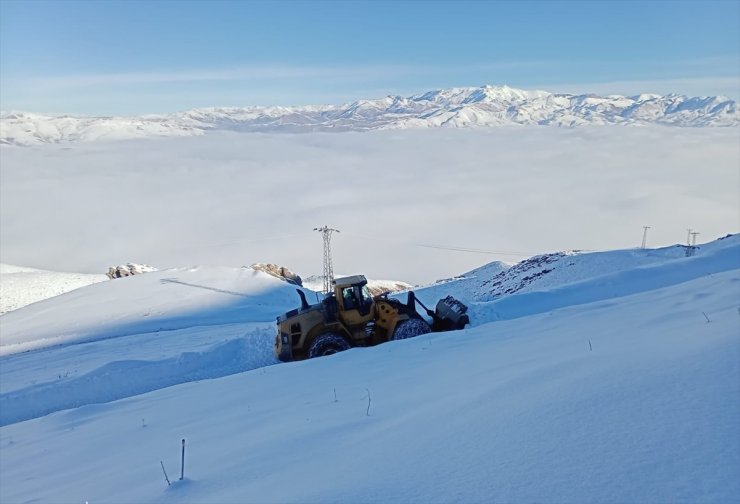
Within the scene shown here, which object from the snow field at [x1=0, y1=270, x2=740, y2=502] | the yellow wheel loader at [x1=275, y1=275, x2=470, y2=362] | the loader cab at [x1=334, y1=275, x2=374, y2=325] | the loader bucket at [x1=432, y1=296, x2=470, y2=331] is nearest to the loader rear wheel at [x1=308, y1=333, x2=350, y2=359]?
the yellow wheel loader at [x1=275, y1=275, x2=470, y2=362]

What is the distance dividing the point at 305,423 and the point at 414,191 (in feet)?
641

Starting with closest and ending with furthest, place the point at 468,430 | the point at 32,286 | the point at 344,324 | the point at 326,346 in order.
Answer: the point at 468,430, the point at 326,346, the point at 344,324, the point at 32,286

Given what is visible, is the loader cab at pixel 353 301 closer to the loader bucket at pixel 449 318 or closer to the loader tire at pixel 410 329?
the loader tire at pixel 410 329

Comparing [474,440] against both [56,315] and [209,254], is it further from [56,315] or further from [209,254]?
[209,254]

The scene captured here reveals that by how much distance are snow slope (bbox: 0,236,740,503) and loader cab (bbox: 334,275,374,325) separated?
72.6 inches

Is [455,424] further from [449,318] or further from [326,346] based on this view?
[449,318]

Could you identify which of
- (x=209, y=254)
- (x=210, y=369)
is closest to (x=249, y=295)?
(x=210, y=369)

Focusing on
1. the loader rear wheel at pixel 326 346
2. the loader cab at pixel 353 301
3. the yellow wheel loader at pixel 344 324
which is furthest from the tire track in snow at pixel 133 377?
the loader cab at pixel 353 301

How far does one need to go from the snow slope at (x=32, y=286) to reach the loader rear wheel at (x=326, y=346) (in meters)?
51.9

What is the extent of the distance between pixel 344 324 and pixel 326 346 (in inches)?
27.5

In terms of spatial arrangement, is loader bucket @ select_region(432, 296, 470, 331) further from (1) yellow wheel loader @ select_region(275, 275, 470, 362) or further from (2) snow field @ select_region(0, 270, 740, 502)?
(2) snow field @ select_region(0, 270, 740, 502)

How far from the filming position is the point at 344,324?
498 inches

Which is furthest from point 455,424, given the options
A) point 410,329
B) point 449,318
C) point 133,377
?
point 133,377

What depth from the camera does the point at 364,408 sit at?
19.7ft
